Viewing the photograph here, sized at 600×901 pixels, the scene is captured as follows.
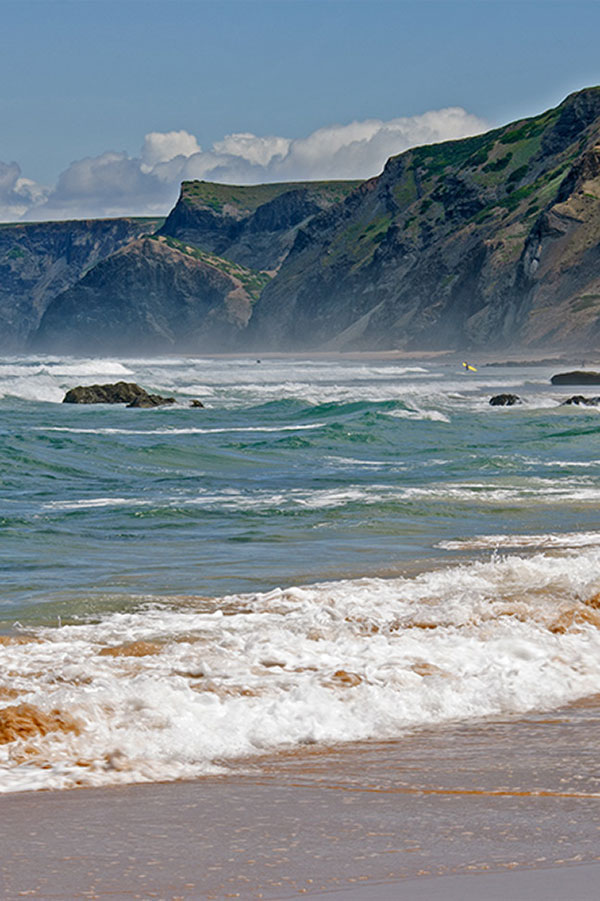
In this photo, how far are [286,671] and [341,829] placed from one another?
7.96 ft

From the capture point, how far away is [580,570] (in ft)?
29.7

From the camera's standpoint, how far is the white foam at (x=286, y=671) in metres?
4.94

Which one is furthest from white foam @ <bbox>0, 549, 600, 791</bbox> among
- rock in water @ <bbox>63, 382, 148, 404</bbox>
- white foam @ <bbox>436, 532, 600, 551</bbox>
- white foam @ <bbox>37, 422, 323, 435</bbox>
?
rock in water @ <bbox>63, 382, 148, 404</bbox>

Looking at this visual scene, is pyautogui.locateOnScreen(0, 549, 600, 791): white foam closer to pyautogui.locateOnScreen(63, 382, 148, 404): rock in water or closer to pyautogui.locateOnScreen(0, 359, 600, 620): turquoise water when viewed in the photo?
pyautogui.locateOnScreen(0, 359, 600, 620): turquoise water

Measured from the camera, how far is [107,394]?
4341 cm

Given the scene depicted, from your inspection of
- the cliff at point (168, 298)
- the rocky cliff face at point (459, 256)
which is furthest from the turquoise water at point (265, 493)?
the cliff at point (168, 298)

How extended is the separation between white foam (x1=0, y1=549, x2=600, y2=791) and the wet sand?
361 millimetres

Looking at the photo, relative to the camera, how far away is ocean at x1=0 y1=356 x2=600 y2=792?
17.0 feet

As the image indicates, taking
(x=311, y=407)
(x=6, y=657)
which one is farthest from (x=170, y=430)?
(x=6, y=657)

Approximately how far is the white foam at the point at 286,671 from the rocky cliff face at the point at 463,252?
7363cm

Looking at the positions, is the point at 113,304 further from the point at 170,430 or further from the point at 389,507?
the point at 389,507

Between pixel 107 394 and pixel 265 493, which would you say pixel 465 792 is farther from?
pixel 107 394

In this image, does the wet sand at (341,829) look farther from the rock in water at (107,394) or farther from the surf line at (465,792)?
the rock in water at (107,394)

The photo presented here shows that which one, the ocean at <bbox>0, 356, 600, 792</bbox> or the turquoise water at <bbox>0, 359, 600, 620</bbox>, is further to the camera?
the turquoise water at <bbox>0, 359, 600, 620</bbox>
